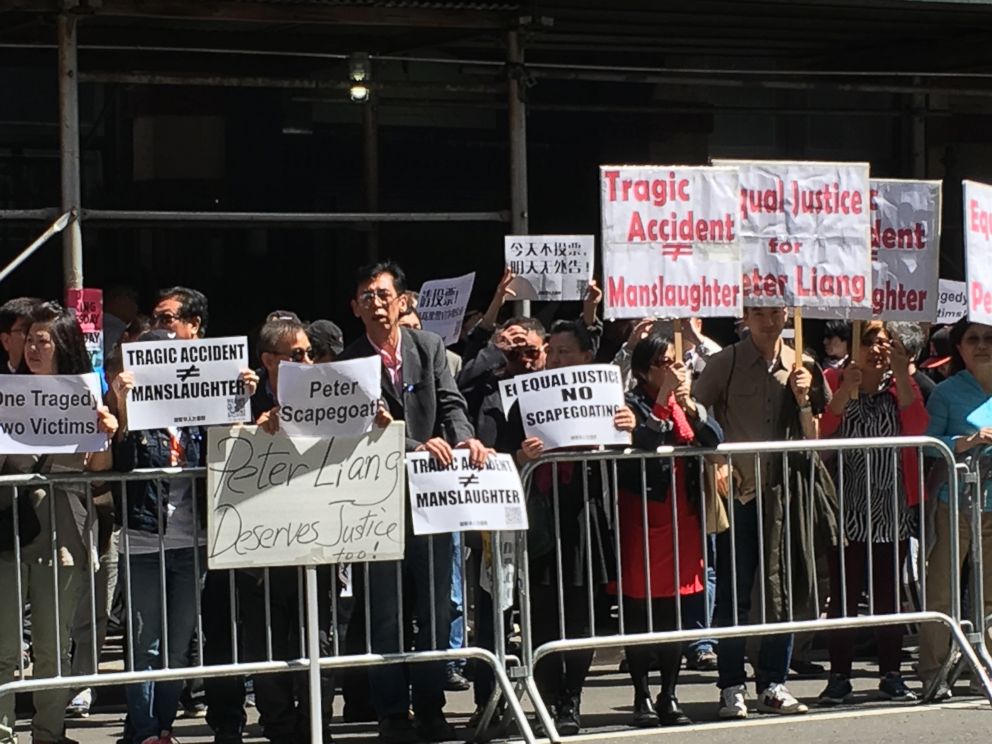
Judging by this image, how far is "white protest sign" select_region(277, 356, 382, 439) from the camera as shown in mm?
7625

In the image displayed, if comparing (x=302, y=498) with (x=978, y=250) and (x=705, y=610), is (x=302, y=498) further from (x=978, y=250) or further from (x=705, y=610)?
(x=978, y=250)

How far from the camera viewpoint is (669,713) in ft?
28.2

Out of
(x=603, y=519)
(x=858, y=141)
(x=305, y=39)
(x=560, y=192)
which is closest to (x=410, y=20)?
(x=305, y=39)

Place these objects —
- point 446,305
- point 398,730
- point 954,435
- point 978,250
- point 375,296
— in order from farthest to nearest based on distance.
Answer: point 446,305 < point 954,435 < point 978,250 < point 398,730 < point 375,296

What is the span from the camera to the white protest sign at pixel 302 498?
25.1ft

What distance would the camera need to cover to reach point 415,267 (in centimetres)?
1282

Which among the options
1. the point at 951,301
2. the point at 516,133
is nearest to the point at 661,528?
the point at 951,301

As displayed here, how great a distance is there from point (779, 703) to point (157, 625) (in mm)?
2751

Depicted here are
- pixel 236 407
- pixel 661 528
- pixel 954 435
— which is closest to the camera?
pixel 236 407

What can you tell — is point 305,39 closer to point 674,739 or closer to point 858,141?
point 858,141

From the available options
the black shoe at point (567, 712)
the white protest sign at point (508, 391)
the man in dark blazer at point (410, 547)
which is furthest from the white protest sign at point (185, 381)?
the black shoe at point (567, 712)

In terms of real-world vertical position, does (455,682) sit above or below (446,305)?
below

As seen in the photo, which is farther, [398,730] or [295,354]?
[398,730]

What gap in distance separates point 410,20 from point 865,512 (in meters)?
3.73
